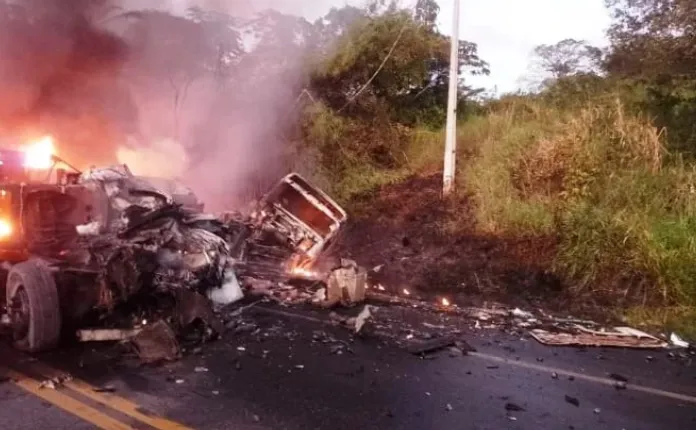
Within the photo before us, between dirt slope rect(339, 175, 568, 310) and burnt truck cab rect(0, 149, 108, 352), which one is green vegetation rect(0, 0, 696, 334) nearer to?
dirt slope rect(339, 175, 568, 310)

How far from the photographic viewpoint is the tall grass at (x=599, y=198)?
7.60 m

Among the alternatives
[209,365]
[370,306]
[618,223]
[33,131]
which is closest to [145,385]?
[209,365]

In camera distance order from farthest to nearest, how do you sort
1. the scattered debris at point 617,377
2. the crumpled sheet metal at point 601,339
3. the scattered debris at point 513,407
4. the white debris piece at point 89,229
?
1. the white debris piece at point 89,229
2. the crumpled sheet metal at point 601,339
3. the scattered debris at point 617,377
4. the scattered debris at point 513,407

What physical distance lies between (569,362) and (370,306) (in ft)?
8.05

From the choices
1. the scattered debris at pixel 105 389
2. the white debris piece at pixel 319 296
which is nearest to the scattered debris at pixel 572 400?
the scattered debris at pixel 105 389

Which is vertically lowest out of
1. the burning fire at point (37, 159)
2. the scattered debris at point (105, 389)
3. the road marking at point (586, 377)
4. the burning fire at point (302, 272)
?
the road marking at point (586, 377)

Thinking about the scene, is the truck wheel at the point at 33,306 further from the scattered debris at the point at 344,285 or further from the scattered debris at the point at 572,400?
the scattered debris at the point at 572,400

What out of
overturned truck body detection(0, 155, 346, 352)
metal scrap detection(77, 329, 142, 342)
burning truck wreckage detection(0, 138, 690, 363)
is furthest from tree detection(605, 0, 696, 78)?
metal scrap detection(77, 329, 142, 342)

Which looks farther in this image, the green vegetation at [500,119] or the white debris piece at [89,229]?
the green vegetation at [500,119]

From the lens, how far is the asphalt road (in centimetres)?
382

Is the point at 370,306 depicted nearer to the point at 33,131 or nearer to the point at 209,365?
the point at 209,365

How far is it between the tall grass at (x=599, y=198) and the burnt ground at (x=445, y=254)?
10.8 inches

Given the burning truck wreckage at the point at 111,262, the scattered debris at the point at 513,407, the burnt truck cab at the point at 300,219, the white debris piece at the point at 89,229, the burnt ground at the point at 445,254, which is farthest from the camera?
the burnt truck cab at the point at 300,219

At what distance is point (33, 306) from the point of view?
505cm
